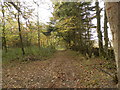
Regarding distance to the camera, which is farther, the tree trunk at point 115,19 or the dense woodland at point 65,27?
the dense woodland at point 65,27

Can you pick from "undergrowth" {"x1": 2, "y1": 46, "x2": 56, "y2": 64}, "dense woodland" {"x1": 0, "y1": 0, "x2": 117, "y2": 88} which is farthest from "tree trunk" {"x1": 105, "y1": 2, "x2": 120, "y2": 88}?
"undergrowth" {"x1": 2, "y1": 46, "x2": 56, "y2": 64}

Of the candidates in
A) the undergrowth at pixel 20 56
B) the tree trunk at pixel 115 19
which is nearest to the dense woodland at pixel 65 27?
the undergrowth at pixel 20 56

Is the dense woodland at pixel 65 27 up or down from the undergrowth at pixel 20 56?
up

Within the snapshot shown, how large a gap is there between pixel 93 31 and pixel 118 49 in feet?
31.3

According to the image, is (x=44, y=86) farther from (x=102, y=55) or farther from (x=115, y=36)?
(x=102, y=55)

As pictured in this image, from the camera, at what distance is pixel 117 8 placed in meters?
1.62

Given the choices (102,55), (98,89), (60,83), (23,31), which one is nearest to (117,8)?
(98,89)

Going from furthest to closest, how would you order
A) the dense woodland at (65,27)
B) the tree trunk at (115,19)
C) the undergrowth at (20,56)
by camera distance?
the undergrowth at (20,56)
the dense woodland at (65,27)
the tree trunk at (115,19)

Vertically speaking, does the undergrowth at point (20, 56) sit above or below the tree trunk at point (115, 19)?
below

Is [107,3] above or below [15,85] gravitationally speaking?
above

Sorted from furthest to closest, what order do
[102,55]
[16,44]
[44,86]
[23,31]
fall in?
1. [16,44]
2. [23,31]
3. [102,55]
4. [44,86]

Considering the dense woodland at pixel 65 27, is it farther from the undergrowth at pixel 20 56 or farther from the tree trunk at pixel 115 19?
the tree trunk at pixel 115 19

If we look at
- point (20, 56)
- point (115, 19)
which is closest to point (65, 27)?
point (20, 56)

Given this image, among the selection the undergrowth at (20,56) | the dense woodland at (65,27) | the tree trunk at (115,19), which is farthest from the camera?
the undergrowth at (20,56)
